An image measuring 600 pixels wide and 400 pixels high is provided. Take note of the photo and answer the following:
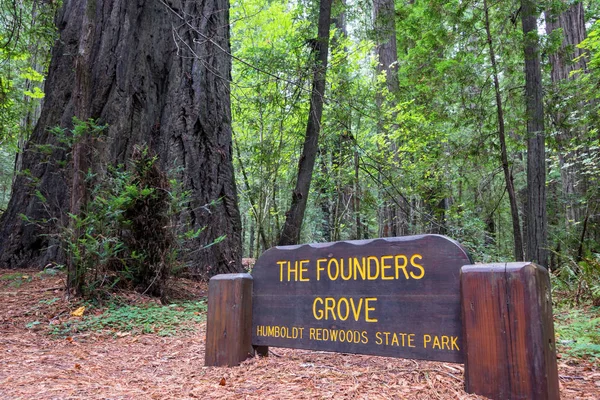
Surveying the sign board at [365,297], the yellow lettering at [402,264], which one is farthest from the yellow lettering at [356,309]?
the yellow lettering at [402,264]

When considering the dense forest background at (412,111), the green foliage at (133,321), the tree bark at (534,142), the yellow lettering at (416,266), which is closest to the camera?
the yellow lettering at (416,266)

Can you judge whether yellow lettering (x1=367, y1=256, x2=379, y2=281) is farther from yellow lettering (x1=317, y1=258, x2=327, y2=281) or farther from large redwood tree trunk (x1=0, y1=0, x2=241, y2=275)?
large redwood tree trunk (x1=0, y1=0, x2=241, y2=275)

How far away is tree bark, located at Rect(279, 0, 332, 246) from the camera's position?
7.00 meters

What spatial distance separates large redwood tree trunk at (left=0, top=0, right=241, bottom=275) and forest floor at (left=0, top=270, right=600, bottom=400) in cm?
205

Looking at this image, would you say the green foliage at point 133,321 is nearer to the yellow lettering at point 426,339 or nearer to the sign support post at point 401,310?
the sign support post at point 401,310

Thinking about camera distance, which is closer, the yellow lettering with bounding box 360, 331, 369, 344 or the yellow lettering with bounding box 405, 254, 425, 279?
the yellow lettering with bounding box 405, 254, 425, 279

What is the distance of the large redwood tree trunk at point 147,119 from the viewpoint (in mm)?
6098

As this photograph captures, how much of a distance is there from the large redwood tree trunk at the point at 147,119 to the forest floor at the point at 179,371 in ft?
6.72

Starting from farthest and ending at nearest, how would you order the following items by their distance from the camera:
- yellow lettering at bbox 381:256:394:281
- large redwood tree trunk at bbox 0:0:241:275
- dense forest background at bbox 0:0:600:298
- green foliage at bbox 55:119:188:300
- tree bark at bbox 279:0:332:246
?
dense forest background at bbox 0:0:600:298 → tree bark at bbox 279:0:332:246 → large redwood tree trunk at bbox 0:0:241:275 → green foliage at bbox 55:119:188:300 → yellow lettering at bbox 381:256:394:281

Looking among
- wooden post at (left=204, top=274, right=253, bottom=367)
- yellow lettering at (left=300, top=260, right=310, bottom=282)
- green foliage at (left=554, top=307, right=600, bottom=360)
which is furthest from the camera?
green foliage at (left=554, top=307, right=600, bottom=360)

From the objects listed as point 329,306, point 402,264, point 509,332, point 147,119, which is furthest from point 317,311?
point 147,119

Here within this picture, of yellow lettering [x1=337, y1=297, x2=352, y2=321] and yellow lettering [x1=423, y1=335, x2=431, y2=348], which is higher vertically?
yellow lettering [x1=337, y1=297, x2=352, y2=321]

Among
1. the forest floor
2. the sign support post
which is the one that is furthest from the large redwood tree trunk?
the sign support post

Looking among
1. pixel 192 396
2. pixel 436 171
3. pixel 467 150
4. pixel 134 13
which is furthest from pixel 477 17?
pixel 192 396
